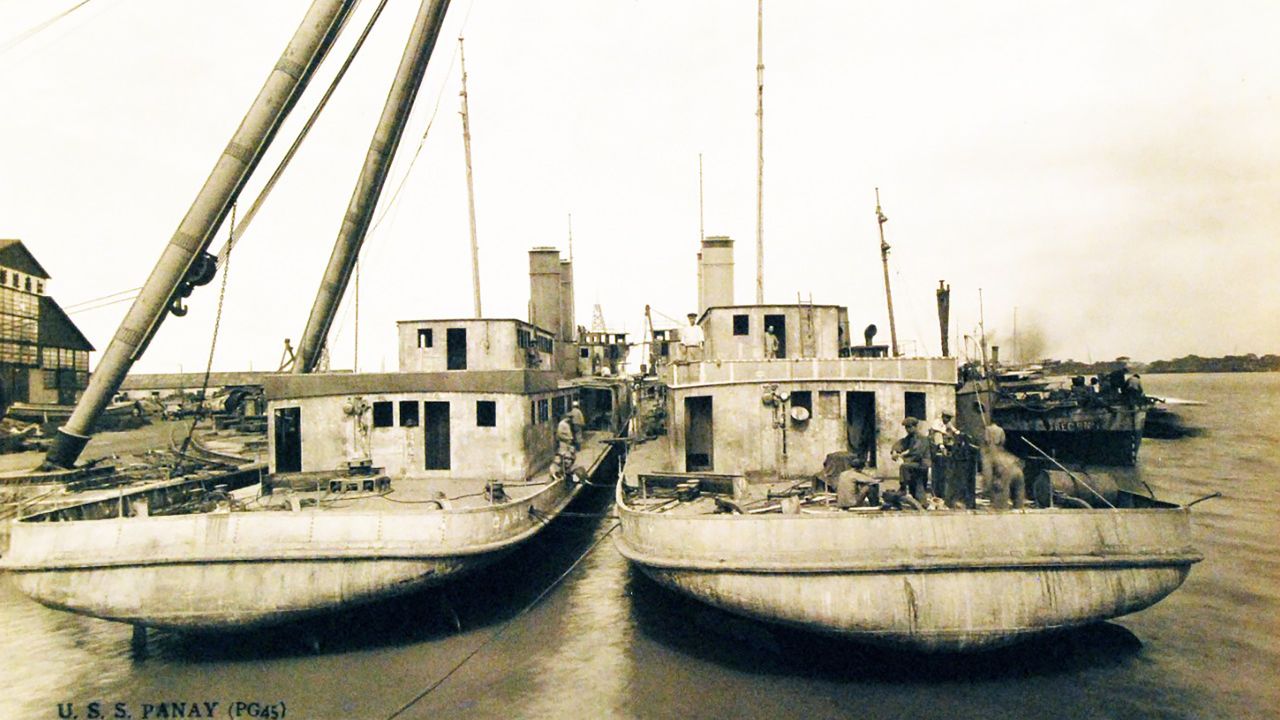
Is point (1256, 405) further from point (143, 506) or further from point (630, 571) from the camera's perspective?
point (143, 506)

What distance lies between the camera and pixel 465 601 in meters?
11.4

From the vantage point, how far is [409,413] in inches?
549

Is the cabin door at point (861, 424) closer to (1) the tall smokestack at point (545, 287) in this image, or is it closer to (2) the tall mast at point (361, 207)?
(2) the tall mast at point (361, 207)

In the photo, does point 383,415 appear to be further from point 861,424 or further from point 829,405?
point 861,424

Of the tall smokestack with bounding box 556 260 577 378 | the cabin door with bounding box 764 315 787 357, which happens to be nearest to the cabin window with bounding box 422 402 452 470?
the cabin door with bounding box 764 315 787 357

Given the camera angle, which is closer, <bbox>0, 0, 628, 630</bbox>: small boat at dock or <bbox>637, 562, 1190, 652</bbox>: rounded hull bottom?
<bbox>637, 562, 1190, 652</bbox>: rounded hull bottom

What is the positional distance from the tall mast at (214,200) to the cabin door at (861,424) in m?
13.2

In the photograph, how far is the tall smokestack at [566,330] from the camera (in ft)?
89.0

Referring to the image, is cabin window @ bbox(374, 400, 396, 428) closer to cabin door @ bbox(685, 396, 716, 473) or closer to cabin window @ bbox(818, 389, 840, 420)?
cabin door @ bbox(685, 396, 716, 473)

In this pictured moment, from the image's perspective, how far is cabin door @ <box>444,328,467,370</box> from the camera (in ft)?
51.8

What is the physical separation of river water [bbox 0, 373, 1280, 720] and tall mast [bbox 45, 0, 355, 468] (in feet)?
16.7

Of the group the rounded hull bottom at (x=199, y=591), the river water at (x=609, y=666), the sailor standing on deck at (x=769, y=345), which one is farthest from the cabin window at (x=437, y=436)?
the sailor standing on deck at (x=769, y=345)

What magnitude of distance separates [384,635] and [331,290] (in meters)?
9.65

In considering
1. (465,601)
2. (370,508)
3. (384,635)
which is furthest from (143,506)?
(465,601)
